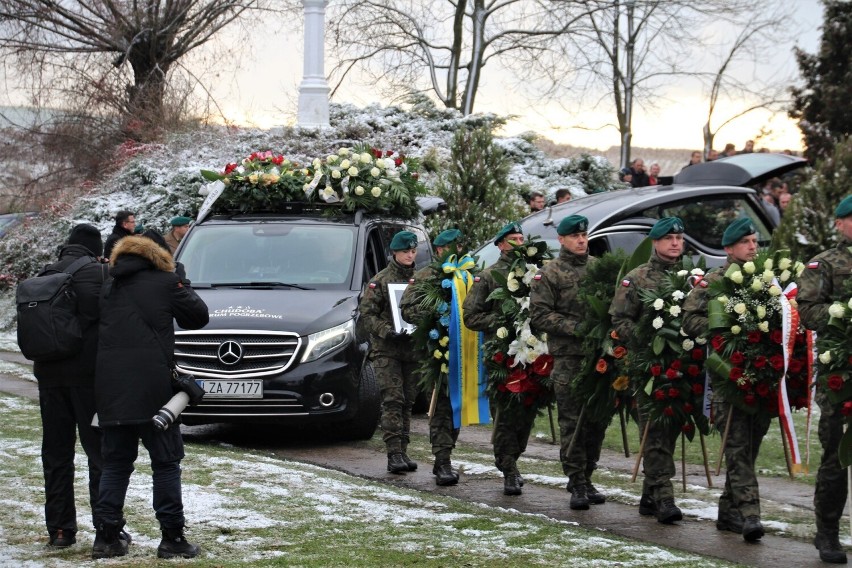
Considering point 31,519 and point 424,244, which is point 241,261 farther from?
point 31,519

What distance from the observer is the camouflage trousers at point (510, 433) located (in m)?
9.84

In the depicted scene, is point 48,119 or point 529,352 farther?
point 48,119

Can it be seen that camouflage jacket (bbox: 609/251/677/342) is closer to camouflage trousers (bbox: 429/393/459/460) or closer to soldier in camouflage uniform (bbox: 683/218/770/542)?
soldier in camouflage uniform (bbox: 683/218/770/542)

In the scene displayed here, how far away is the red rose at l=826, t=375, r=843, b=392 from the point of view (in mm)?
7152

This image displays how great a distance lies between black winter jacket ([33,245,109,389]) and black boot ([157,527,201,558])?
3.13ft

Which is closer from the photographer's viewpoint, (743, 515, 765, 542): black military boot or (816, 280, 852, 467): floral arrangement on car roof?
(816, 280, 852, 467): floral arrangement on car roof

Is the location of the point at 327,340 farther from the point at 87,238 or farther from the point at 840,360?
the point at 840,360

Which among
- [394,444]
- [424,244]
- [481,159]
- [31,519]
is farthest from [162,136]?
[31,519]

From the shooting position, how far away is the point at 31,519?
27.1ft

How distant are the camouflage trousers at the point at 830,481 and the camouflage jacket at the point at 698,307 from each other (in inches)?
41.1

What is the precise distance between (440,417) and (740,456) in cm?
276

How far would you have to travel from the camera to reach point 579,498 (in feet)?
30.3

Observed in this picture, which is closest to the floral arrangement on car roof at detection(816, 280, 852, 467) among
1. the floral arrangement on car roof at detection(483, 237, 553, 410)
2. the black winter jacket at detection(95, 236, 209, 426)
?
the floral arrangement on car roof at detection(483, 237, 553, 410)

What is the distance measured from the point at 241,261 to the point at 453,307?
2987 mm
